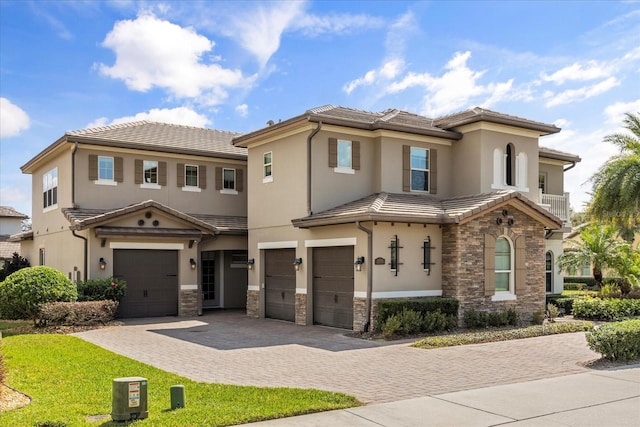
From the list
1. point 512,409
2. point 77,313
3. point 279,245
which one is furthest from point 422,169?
point 512,409

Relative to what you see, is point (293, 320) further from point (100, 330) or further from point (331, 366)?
point (331, 366)

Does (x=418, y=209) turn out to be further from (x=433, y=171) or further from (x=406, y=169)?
(x=433, y=171)

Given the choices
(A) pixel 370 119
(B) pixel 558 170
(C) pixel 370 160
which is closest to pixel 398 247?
(C) pixel 370 160

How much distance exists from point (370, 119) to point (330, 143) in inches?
77.7

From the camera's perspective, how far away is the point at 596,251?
23.7 m

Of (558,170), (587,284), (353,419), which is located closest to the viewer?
(353,419)

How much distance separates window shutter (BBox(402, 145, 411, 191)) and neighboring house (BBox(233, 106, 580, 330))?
1.3 inches

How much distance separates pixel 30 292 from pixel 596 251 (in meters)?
19.2

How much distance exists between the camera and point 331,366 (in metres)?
12.4

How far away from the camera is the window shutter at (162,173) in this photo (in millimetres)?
24078

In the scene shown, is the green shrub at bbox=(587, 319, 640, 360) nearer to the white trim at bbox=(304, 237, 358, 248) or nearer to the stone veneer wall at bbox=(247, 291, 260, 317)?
the white trim at bbox=(304, 237, 358, 248)

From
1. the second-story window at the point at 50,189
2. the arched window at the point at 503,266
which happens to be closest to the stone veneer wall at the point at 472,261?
the arched window at the point at 503,266

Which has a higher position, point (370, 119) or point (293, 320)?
point (370, 119)

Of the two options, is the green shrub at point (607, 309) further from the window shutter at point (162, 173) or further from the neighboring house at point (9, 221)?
the neighboring house at point (9, 221)
